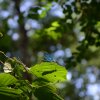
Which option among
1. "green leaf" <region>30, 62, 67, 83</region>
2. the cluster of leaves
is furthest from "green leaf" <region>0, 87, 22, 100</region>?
"green leaf" <region>30, 62, 67, 83</region>

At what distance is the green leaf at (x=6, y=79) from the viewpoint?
123cm

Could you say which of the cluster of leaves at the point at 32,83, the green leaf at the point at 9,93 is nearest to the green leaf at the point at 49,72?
the cluster of leaves at the point at 32,83

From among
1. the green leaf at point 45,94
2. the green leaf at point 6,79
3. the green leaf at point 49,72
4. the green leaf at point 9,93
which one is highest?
the green leaf at point 49,72

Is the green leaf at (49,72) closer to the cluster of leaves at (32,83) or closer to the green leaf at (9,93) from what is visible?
the cluster of leaves at (32,83)

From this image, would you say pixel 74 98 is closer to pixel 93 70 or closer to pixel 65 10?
pixel 93 70

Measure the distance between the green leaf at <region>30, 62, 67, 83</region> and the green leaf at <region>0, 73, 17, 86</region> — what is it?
0.28ft

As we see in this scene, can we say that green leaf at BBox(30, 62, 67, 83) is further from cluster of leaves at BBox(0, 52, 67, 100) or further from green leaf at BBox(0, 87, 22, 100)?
green leaf at BBox(0, 87, 22, 100)

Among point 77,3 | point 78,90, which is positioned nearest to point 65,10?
point 77,3

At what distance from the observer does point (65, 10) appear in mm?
3293

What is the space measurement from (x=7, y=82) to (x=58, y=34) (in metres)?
2.50

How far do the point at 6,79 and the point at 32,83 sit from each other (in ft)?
0.37

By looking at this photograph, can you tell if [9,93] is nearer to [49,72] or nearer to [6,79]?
[6,79]

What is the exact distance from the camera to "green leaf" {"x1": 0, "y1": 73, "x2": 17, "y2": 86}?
1.23 meters

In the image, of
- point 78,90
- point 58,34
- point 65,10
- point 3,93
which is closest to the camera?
point 3,93
